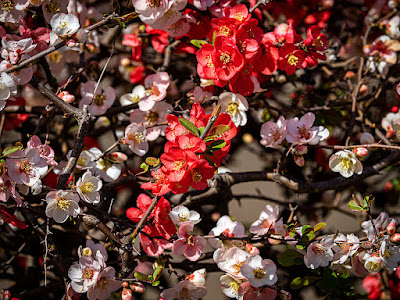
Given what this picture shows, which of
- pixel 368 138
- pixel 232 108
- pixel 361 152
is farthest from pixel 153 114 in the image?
pixel 368 138

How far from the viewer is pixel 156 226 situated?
3.87 ft

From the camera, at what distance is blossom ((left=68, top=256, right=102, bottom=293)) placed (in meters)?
1.12

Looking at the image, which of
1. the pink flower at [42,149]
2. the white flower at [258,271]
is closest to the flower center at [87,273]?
the pink flower at [42,149]

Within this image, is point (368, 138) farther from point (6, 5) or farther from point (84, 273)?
point (6, 5)

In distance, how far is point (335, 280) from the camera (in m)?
1.29

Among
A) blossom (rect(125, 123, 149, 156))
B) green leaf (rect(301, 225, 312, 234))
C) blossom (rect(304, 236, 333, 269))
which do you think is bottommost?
blossom (rect(304, 236, 333, 269))

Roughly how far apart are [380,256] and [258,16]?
3.25 ft

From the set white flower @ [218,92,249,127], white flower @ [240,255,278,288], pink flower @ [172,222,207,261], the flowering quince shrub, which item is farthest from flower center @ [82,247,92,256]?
white flower @ [218,92,249,127]

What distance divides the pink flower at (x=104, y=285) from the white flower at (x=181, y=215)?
251mm

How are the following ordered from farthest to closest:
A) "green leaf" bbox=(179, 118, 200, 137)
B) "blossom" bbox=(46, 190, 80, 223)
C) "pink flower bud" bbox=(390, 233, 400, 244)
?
"pink flower bud" bbox=(390, 233, 400, 244)
"blossom" bbox=(46, 190, 80, 223)
"green leaf" bbox=(179, 118, 200, 137)

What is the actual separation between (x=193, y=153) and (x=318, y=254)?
617 mm

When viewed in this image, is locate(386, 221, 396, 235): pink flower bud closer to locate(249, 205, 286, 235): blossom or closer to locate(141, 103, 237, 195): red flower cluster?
locate(249, 205, 286, 235): blossom

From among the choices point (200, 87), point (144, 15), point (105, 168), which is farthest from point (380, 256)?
point (144, 15)

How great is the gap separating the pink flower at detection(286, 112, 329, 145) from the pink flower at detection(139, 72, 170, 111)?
498 mm
